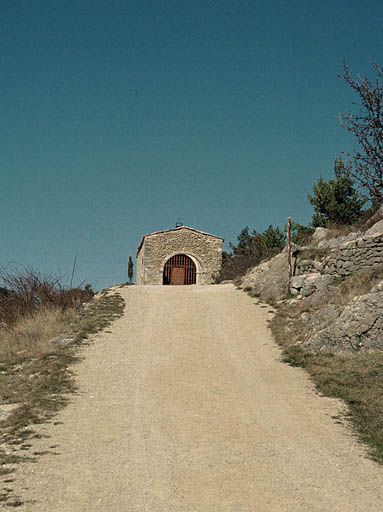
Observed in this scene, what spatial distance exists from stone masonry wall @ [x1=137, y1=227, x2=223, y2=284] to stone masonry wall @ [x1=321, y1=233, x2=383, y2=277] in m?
19.6

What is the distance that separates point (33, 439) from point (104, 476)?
1.88 metres

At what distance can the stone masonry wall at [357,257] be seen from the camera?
1742cm

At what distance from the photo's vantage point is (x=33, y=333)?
15641 mm

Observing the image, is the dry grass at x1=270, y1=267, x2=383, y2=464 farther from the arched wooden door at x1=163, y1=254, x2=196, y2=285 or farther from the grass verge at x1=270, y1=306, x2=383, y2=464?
the arched wooden door at x1=163, y1=254, x2=196, y2=285

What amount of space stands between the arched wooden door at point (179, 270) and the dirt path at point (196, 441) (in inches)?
920

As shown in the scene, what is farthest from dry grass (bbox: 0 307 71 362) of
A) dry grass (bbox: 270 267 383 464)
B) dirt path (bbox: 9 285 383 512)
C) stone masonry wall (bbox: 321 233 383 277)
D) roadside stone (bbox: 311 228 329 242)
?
roadside stone (bbox: 311 228 329 242)

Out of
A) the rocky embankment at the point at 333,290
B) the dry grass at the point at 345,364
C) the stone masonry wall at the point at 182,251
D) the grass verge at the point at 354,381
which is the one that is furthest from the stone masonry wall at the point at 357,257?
the stone masonry wall at the point at 182,251

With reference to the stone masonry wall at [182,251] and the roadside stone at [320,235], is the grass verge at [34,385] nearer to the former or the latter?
the roadside stone at [320,235]

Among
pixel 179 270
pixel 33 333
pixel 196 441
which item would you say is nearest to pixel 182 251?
pixel 179 270

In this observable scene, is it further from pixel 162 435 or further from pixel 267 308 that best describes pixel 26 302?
pixel 162 435

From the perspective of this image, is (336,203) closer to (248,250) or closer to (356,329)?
(248,250)

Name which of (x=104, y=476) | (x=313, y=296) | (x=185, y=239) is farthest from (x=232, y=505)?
(x=185, y=239)

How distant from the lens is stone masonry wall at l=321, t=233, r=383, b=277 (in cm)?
1742

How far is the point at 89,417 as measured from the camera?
28.9 feet
